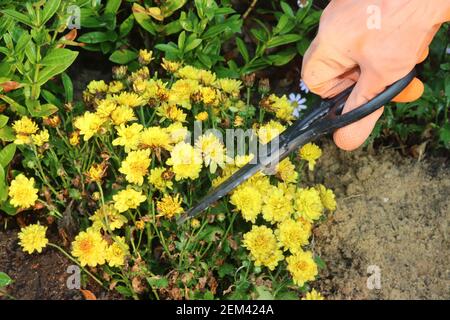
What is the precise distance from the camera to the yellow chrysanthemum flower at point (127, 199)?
5.88ft

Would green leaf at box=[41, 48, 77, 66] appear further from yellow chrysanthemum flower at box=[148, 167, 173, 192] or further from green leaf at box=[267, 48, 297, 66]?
green leaf at box=[267, 48, 297, 66]

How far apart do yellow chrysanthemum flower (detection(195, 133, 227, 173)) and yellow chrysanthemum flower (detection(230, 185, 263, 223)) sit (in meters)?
0.08

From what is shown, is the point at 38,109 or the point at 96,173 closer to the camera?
the point at 96,173

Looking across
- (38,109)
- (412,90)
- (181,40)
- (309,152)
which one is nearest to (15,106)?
(38,109)

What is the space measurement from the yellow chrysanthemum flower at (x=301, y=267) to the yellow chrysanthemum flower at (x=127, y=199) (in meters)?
0.38

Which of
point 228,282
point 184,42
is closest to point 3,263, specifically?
point 228,282

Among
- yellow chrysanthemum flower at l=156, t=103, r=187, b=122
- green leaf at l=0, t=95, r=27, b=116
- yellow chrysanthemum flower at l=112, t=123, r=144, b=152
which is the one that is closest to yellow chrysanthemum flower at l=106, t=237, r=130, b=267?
yellow chrysanthemum flower at l=112, t=123, r=144, b=152

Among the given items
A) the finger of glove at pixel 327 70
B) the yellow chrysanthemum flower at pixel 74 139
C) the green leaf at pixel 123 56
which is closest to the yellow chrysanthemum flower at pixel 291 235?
the finger of glove at pixel 327 70

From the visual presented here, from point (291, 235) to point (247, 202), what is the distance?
0.43 feet

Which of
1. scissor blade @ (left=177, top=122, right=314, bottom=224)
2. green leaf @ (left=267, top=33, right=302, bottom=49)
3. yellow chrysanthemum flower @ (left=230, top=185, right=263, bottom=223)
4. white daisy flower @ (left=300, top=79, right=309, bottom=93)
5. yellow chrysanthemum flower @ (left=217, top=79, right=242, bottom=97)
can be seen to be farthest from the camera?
white daisy flower @ (left=300, top=79, right=309, bottom=93)

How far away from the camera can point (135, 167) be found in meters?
1.80

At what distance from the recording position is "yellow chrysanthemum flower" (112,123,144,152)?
72.2 inches

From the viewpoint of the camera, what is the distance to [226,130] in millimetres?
1979

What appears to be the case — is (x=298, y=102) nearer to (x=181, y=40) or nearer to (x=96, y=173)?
(x=181, y=40)
